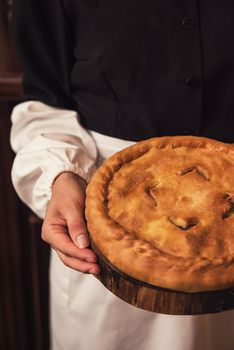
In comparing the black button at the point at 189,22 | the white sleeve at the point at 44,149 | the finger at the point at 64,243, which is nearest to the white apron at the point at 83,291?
the white sleeve at the point at 44,149

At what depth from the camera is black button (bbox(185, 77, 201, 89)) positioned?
2.43ft

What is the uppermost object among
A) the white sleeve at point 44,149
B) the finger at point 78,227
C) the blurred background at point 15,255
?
the finger at point 78,227

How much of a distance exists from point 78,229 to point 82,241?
0.03m

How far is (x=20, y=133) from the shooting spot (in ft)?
2.97

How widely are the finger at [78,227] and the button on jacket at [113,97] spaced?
0.42 ft

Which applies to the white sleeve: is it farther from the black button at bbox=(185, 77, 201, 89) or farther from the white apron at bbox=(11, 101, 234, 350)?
→ the black button at bbox=(185, 77, 201, 89)

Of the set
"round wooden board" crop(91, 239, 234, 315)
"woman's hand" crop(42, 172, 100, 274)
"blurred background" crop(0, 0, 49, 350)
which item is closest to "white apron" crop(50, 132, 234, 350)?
"woman's hand" crop(42, 172, 100, 274)

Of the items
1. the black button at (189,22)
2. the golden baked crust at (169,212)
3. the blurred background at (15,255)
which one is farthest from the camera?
the blurred background at (15,255)

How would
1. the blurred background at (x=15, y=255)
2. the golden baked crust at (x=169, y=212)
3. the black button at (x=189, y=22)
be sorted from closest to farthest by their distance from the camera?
the golden baked crust at (x=169, y=212), the black button at (x=189, y=22), the blurred background at (x=15, y=255)

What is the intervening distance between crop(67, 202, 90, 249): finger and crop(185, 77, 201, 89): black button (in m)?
0.27

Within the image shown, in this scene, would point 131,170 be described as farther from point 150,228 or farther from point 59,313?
point 59,313

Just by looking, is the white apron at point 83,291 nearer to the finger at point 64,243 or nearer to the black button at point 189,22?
the finger at point 64,243

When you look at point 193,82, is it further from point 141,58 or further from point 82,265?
point 82,265

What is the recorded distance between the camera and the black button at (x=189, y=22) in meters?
0.71
